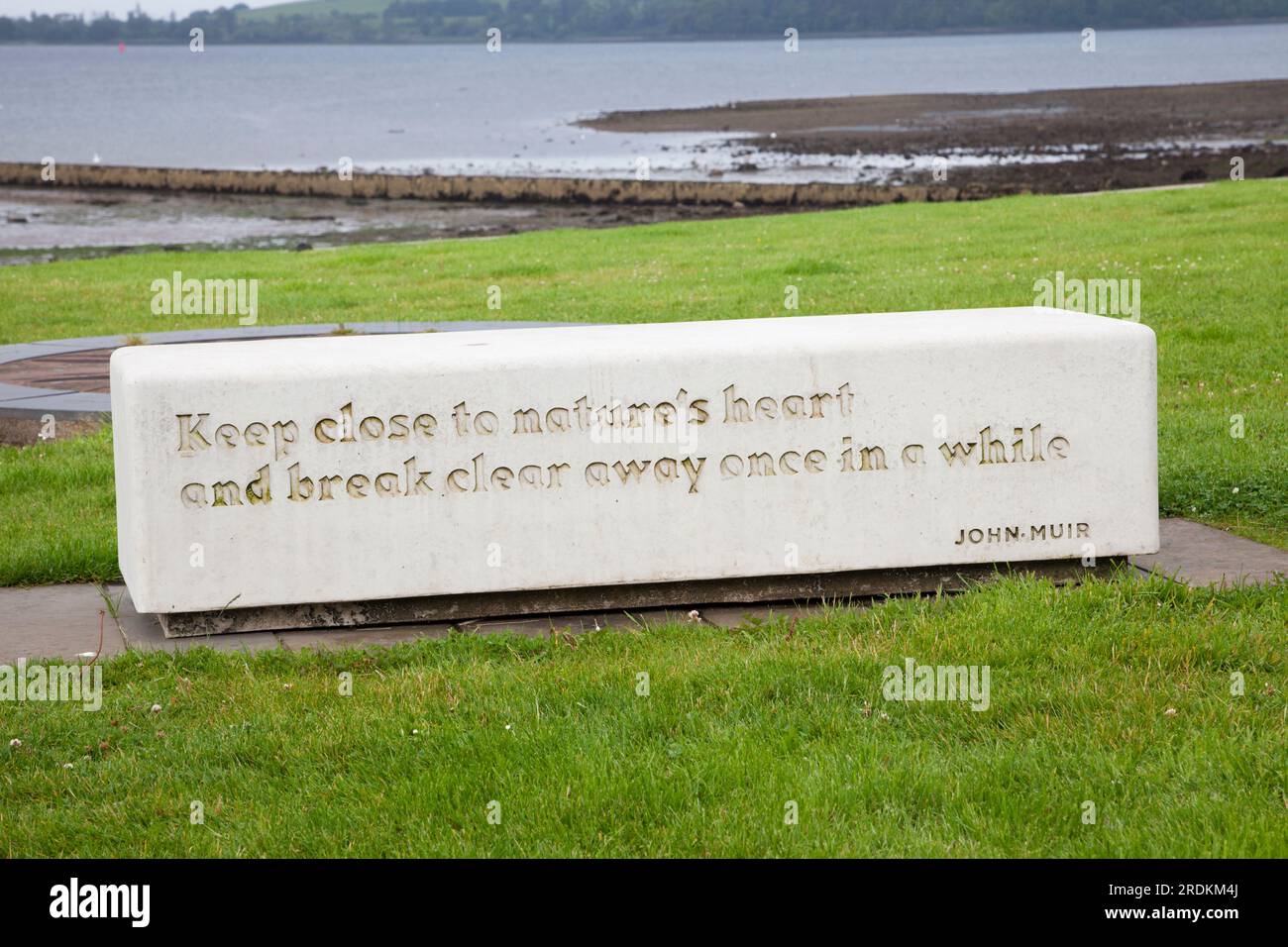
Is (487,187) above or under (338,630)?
above

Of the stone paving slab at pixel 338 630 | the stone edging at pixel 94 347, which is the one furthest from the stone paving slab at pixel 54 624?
the stone edging at pixel 94 347

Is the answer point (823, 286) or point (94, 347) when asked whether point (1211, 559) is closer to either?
point (94, 347)

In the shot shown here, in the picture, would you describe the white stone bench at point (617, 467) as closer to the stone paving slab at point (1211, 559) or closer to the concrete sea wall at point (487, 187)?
the stone paving slab at point (1211, 559)

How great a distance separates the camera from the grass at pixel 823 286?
673 cm

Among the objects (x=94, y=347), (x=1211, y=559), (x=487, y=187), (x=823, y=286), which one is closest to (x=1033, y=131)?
(x=487, y=187)

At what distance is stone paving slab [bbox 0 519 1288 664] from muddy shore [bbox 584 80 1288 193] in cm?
2351

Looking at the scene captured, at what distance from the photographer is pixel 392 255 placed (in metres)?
18.8

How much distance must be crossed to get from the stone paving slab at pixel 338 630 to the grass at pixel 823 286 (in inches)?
12.3

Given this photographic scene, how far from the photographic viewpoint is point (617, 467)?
5.12m

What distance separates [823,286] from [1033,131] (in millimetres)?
39015

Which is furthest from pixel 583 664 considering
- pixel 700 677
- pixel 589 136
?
pixel 589 136

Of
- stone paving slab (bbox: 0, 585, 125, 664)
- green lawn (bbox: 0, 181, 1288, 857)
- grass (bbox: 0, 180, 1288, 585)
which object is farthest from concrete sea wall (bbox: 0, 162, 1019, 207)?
stone paving slab (bbox: 0, 585, 125, 664)

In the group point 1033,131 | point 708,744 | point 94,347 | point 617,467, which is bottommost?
point 708,744
